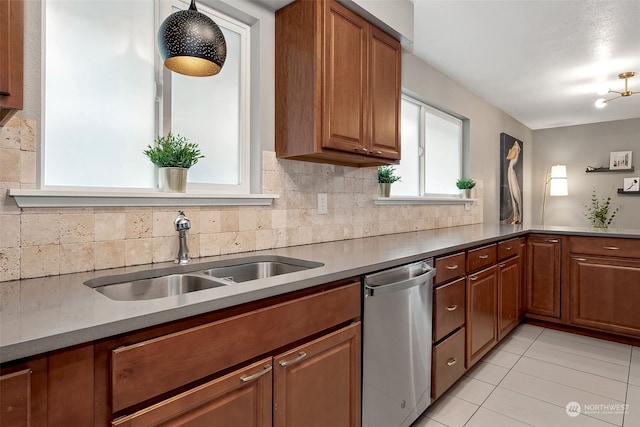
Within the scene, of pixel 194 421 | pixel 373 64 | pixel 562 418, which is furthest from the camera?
pixel 373 64

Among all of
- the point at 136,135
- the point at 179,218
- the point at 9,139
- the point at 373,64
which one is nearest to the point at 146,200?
the point at 179,218

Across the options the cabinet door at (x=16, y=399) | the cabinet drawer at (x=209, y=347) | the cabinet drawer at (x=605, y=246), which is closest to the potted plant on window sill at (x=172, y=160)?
the cabinet drawer at (x=209, y=347)

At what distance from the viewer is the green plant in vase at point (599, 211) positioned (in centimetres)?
564

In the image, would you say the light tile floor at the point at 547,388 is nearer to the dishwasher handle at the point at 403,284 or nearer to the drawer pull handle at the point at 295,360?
the dishwasher handle at the point at 403,284

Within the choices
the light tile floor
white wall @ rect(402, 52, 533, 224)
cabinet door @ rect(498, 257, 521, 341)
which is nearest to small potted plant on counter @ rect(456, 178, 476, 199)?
white wall @ rect(402, 52, 533, 224)

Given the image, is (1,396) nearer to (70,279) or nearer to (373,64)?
(70,279)

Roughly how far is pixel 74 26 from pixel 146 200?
74 cm

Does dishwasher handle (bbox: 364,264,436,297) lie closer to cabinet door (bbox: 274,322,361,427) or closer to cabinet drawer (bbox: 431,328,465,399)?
cabinet door (bbox: 274,322,361,427)

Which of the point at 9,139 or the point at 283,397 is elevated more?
the point at 9,139

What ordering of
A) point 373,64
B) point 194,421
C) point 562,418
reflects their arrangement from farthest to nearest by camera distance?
point 373,64
point 562,418
point 194,421

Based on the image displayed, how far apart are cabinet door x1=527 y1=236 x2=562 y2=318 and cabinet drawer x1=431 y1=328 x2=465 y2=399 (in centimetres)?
159

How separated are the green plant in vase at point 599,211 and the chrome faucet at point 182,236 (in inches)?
244

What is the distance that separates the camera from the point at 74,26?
144cm

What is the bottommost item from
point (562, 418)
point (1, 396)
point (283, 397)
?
point (562, 418)
